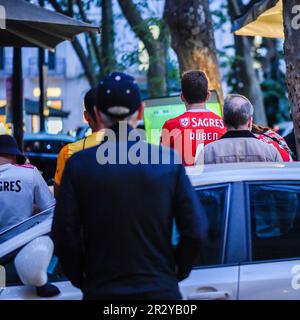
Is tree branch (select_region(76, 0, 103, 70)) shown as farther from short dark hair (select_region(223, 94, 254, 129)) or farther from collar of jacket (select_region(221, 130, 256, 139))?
collar of jacket (select_region(221, 130, 256, 139))

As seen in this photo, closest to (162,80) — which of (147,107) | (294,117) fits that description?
(147,107)

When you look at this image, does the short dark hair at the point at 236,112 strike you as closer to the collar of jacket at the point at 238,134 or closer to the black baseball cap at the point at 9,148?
the collar of jacket at the point at 238,134

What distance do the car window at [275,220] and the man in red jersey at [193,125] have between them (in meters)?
1.72

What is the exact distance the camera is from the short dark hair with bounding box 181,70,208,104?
20.7ft

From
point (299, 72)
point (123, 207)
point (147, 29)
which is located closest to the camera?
point (123, 207)

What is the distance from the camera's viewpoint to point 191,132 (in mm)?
6336

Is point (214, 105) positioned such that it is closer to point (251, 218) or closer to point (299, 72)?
point (299, 72)

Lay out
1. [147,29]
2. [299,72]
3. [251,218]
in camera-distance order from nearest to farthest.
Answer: [251,218] < [299,72] < [147,29]

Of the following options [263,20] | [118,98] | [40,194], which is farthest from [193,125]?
[263,20]

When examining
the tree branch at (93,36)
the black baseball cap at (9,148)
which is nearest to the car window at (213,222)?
the black baseball cap at (9,148)

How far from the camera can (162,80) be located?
746 inches

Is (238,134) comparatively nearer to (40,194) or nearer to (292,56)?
(292,56)

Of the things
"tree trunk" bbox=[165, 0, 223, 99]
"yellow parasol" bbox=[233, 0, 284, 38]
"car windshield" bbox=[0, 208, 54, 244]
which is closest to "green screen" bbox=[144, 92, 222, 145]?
"yellow parasol" bbox=[233, 0, 284, 38]

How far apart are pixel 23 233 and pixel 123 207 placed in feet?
3.69
